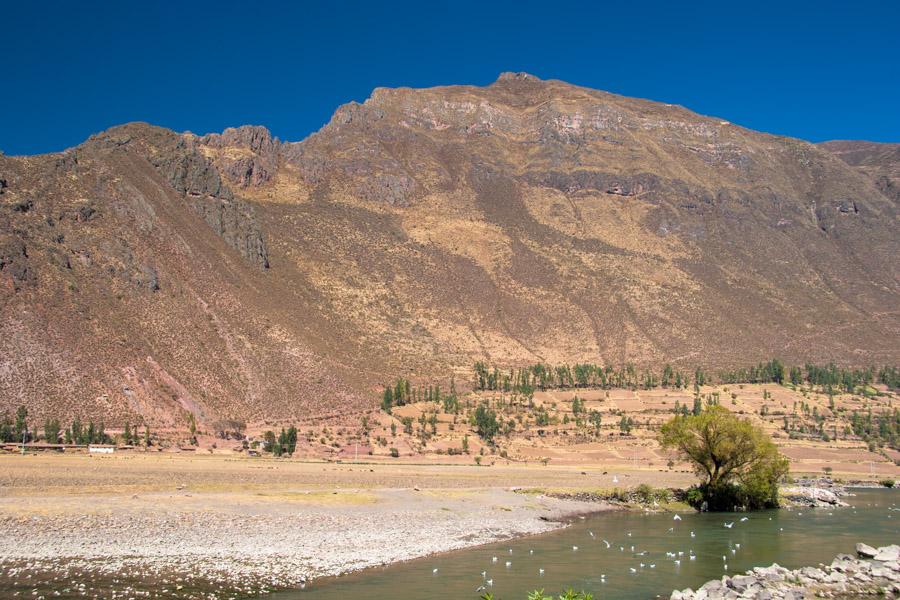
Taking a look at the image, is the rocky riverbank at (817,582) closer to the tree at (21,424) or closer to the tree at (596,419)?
the tree at (21,424)

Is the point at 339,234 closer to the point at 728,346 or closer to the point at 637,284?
the point at 637,284

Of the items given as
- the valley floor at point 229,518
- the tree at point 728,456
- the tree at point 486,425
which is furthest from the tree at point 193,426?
the tree at point 728,456

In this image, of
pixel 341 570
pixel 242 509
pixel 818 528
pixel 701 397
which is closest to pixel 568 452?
pixel 701 397

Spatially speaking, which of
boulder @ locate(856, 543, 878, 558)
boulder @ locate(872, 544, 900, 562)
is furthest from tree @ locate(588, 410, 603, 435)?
boulder @ locate(872, 544, 900, 562)

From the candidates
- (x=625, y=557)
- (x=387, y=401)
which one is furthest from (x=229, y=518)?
(x=387, y=401)

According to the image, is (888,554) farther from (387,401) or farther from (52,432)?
(387,401)
